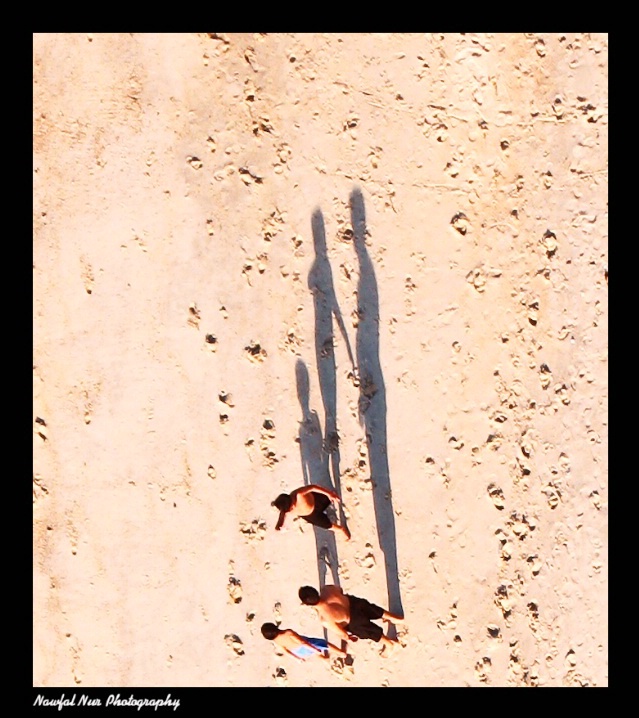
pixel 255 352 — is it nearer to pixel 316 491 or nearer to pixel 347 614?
pixel 316 491

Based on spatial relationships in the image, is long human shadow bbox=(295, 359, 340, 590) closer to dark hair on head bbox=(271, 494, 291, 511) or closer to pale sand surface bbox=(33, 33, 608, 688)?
pale sand surface bbox=(33, 33, 608, 688)

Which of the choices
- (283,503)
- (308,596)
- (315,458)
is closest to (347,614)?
(308,596)

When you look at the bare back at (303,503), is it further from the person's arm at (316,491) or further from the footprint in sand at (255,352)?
the footprint in sand at (255,352)

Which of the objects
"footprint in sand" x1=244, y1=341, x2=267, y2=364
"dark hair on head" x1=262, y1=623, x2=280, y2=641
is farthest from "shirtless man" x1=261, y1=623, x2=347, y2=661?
"footprint in sand" x1=244, y1=341, x2=267, y2=364

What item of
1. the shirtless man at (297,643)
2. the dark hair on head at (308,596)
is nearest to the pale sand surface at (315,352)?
the shirtless man at (297,643)

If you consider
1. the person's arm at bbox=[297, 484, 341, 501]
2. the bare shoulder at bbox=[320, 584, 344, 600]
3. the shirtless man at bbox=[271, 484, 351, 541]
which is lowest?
the bare shoulder at bbox=[320, 584, 344, 600]
